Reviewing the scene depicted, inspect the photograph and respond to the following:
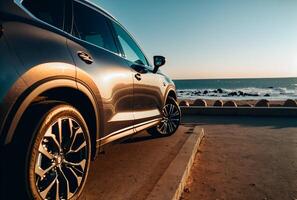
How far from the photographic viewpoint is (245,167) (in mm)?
4027

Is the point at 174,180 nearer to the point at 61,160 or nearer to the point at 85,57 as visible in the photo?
the point at 61,160

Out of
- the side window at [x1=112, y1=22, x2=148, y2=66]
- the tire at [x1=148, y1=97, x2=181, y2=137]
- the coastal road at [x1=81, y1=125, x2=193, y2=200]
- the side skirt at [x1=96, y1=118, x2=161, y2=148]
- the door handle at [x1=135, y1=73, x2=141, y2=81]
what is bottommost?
the coastal road at [x1=81, y1=125, x2=193, y2=200]

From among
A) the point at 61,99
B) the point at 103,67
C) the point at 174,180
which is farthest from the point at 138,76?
the point at 61,99

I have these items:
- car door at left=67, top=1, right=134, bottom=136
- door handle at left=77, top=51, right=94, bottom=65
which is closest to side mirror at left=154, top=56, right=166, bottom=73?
car door at left=67, top=1, right=134, bottom=136

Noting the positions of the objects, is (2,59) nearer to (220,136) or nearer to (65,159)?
(65,159)

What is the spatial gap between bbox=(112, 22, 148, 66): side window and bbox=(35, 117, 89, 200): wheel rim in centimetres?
166

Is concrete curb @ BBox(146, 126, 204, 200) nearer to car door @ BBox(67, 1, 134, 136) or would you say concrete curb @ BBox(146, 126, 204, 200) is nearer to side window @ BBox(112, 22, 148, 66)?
car door @ BBox(67, 1, 134, 136)

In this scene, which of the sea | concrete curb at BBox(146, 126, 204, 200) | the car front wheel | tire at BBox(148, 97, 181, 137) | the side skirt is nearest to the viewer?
the car front wheel

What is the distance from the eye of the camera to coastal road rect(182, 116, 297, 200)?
3.11 metres

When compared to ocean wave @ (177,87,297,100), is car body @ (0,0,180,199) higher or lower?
higher

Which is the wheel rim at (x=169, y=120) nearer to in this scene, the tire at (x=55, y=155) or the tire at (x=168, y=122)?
the tire at (x=168, y=122)

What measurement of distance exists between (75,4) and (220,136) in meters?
4.71

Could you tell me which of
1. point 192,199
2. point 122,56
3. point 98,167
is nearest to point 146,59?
point 122,56

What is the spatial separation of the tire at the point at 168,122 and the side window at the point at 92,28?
2.29 m
